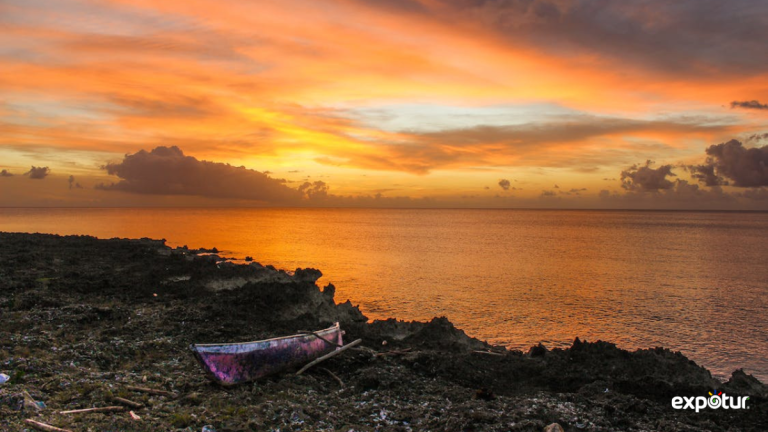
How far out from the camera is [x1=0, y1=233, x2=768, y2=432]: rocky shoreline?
429 inches

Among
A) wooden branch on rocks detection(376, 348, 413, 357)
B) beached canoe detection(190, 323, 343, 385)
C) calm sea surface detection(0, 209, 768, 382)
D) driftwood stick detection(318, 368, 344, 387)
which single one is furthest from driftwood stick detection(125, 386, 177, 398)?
calm sea surface detection(0, 209, 768, 382)

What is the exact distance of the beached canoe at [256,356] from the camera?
41.3 feet

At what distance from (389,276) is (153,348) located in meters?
33.5

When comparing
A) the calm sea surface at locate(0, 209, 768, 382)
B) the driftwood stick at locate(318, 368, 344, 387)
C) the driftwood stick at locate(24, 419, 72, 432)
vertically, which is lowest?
the calm sea surface at locate(0, 209, 768, 382)

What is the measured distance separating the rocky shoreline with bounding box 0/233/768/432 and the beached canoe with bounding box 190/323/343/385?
0.37m

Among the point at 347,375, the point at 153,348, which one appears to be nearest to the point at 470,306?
the point at 347,375

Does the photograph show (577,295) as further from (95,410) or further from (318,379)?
(95,410)

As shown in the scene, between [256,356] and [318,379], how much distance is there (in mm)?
2065

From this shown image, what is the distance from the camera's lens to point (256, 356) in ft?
44.0

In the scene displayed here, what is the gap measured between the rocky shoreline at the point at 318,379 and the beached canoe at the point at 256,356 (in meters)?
0.37

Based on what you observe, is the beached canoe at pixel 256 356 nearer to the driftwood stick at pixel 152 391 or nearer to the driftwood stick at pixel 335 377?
the driftwood stick at pixel 335 377

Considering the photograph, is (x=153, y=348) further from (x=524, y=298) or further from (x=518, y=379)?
(x=524, y=298)

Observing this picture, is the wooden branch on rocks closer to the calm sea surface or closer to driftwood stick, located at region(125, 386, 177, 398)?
driftwood stick, located at region(125, 386, 177, 398)

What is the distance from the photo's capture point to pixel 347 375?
14609 millimetres
